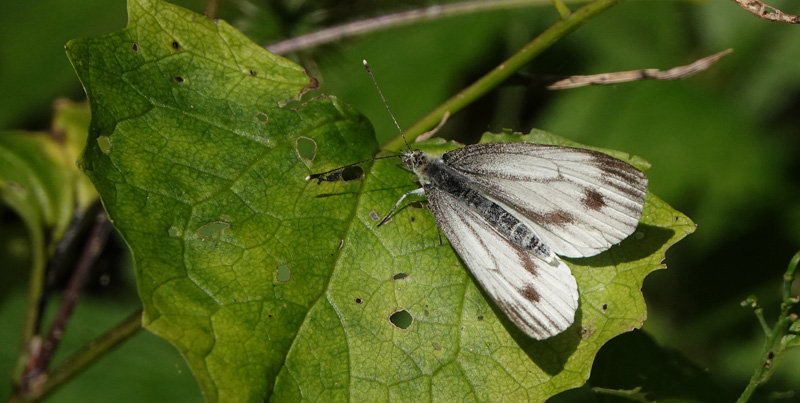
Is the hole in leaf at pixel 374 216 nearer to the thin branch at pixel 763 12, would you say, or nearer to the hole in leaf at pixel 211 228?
the hole in leaf at pixel 211 228

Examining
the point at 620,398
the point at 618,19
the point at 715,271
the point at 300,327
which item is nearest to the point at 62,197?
the point at 300,327

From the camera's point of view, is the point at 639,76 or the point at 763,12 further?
the point at 639,76

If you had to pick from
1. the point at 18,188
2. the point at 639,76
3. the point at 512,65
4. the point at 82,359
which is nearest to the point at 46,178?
the point at 18,188

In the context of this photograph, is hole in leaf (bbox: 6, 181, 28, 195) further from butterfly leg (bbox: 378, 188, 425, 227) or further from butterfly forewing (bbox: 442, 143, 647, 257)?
butterfly forewing (bbox: 442, 143, 647, 257)

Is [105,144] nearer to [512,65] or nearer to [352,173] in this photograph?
[352,173]

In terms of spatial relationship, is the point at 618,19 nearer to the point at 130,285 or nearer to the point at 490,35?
the point at 490,35
